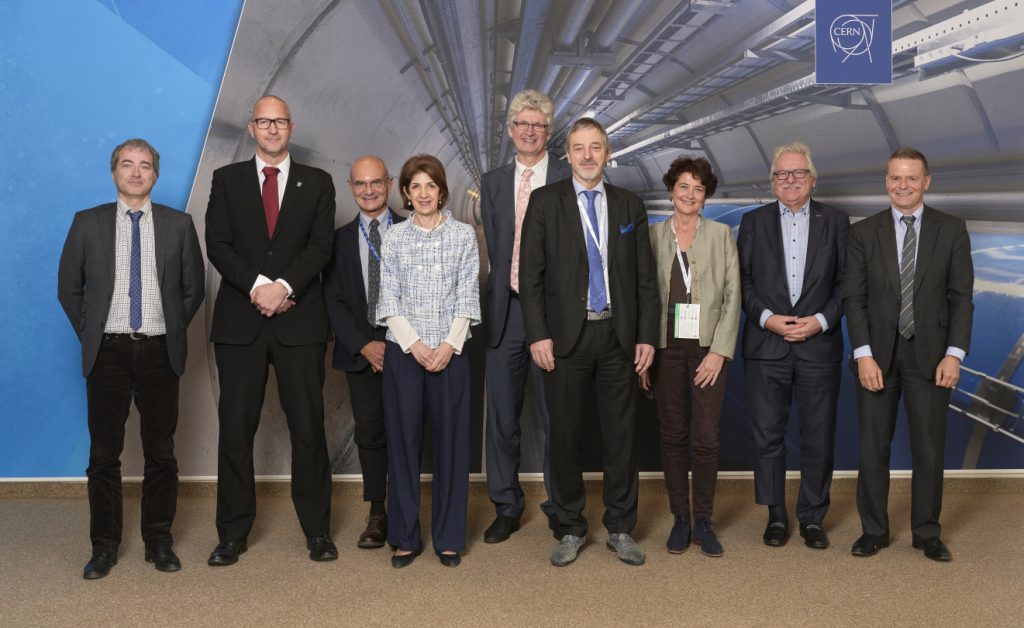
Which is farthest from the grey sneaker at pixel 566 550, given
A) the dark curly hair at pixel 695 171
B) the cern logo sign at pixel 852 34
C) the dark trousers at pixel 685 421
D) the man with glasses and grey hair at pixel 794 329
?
the cern logo sign at pixel 852 34

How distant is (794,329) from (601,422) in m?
0.95

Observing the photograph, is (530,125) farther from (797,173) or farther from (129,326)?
(129,326)

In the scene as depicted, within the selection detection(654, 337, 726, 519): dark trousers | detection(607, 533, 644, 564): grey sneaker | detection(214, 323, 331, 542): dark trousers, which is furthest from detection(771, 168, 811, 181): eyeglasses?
detection(214, 323, 331, 542): dark trousers

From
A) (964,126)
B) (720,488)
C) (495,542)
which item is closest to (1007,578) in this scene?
(720,488)

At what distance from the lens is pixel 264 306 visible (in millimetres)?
3354

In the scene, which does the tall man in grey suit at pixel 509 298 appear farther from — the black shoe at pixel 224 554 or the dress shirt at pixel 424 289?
the black shoe at pixel 224 554

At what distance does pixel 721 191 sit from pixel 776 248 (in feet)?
3.04

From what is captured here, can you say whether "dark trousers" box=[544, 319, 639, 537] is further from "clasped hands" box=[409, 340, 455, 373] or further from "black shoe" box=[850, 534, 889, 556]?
"black shoe" box=[850, 534, 889, 556]

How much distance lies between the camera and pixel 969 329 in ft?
11.5

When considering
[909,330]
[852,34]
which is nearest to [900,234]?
[909,330]

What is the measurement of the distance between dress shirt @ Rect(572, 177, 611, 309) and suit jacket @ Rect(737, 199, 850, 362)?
0.75 meters

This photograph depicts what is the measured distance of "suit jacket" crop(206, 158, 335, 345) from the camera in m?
3.40

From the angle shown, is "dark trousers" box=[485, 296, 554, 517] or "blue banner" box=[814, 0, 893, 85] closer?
"dark trousers" box=[485, 296, 554, 517]

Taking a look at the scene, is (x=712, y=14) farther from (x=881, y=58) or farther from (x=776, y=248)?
(x=776, y=248)
